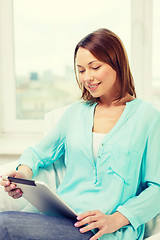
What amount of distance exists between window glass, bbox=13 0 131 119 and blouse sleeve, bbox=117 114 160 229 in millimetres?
1099

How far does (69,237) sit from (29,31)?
1.56 metres

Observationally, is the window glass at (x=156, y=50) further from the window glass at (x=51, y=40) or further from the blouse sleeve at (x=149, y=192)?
the blouse sleeve at (x=149, y=192)

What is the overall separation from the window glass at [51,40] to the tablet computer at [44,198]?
123 cm

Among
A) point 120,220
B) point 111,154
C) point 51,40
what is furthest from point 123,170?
point 51,40

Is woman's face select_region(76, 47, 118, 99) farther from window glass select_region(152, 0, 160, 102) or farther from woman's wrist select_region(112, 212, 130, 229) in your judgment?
window glass select_region(152, 0, 160, 102)

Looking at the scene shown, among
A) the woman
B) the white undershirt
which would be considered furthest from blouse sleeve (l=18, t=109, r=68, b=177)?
the white undershirt

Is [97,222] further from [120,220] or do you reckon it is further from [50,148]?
[50,148]

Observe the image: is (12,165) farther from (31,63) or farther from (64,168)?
(31,63)

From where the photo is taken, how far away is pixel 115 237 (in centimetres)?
106

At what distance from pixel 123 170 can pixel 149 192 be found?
4.6 inches

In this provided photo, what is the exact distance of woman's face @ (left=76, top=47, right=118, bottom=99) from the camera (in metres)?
1.17

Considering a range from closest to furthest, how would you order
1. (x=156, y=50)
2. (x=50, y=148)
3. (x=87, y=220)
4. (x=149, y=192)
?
(x=87, y=220), (x=149, y=192), (x=50, y=148), (x=156, y=50)

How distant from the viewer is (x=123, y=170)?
3.74 feet

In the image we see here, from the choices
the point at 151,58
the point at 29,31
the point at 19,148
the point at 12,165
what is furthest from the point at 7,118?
→ the point at 151,58
